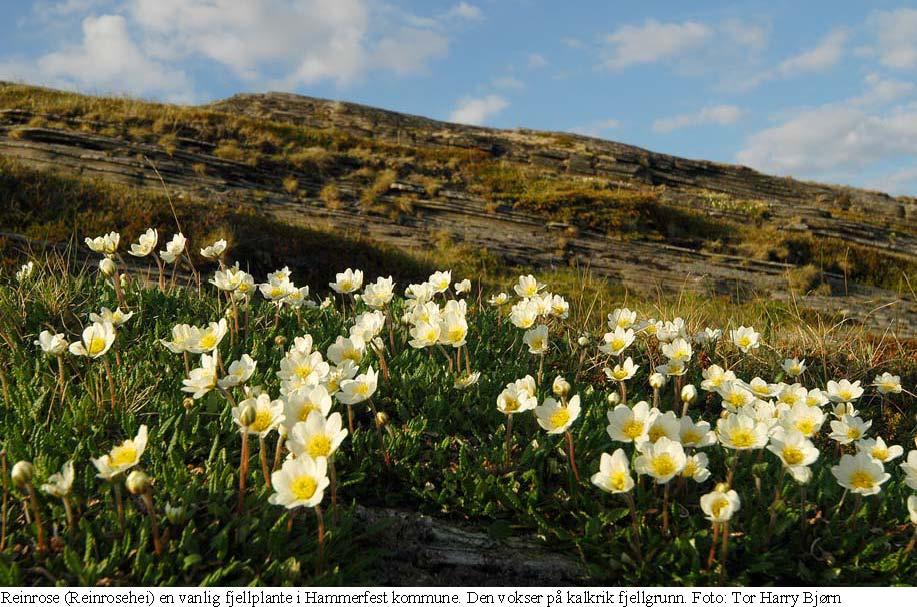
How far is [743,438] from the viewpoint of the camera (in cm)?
261

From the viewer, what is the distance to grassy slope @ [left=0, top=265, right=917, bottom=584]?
7.73 ft

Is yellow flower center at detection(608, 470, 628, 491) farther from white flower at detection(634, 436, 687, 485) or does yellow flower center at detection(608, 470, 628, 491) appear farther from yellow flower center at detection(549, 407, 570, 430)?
yellow flower center at detection(549, 407, 570, 430)

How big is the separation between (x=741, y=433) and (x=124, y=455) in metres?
2.58

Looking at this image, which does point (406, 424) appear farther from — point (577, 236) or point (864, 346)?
point (577, 236)

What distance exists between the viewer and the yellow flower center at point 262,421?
8.04 feet

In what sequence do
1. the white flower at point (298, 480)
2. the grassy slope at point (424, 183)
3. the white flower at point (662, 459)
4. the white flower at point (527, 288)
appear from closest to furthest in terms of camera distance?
the white flower at point (298, 480) < the white flower at point (662, 459) < the white flower at point (527, 288) < the grassy slope at point (424, 183)

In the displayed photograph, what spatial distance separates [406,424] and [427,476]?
453 millimetres

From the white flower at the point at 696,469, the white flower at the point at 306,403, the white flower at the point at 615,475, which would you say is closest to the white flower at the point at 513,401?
the white flower at the point at 615,475

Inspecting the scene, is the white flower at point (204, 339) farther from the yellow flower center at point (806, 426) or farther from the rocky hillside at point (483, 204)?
the rocky hillside at point (483, 204)

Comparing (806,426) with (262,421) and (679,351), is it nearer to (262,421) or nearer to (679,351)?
(679,351)

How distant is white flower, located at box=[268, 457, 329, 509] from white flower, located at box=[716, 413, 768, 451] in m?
1.72

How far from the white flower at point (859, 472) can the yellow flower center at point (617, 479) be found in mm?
939

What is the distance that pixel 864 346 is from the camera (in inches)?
246

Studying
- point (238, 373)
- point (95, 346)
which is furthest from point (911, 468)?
point (95, 346)
